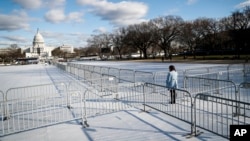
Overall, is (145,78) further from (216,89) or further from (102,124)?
(102,124)

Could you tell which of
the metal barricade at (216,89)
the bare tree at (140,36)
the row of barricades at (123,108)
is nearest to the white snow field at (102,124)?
the row of barricades at (123,108)


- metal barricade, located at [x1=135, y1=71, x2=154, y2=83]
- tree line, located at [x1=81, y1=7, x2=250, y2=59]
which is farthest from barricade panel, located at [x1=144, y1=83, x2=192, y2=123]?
tree line, located at [x1=81, y1=7, x2=250, y2=59]

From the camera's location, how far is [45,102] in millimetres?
11516

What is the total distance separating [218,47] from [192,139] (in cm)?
6911

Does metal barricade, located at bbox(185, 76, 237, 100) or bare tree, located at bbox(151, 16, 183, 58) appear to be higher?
bare tree, located at bbox(151, 16, 183, 58)

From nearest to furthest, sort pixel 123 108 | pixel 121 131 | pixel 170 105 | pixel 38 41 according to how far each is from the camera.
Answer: pixel 121 131 → pixel 170 105 → pixel 123 108 → pixel 38 41

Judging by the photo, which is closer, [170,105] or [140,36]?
[170,105]

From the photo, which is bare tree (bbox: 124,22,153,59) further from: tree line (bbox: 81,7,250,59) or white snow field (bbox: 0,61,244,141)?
white snow field (bbox: 0,61,244,141)

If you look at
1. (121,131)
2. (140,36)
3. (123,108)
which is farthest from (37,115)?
(140,36)

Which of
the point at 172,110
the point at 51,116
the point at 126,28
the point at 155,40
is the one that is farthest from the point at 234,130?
the point at 126,28

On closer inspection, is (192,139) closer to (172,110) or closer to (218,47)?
(172,110)

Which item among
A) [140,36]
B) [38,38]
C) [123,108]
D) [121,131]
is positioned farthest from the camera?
[38,38]

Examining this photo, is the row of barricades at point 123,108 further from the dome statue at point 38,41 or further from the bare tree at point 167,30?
the dome statue at point 38,41

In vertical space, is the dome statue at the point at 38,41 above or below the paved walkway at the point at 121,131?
above
